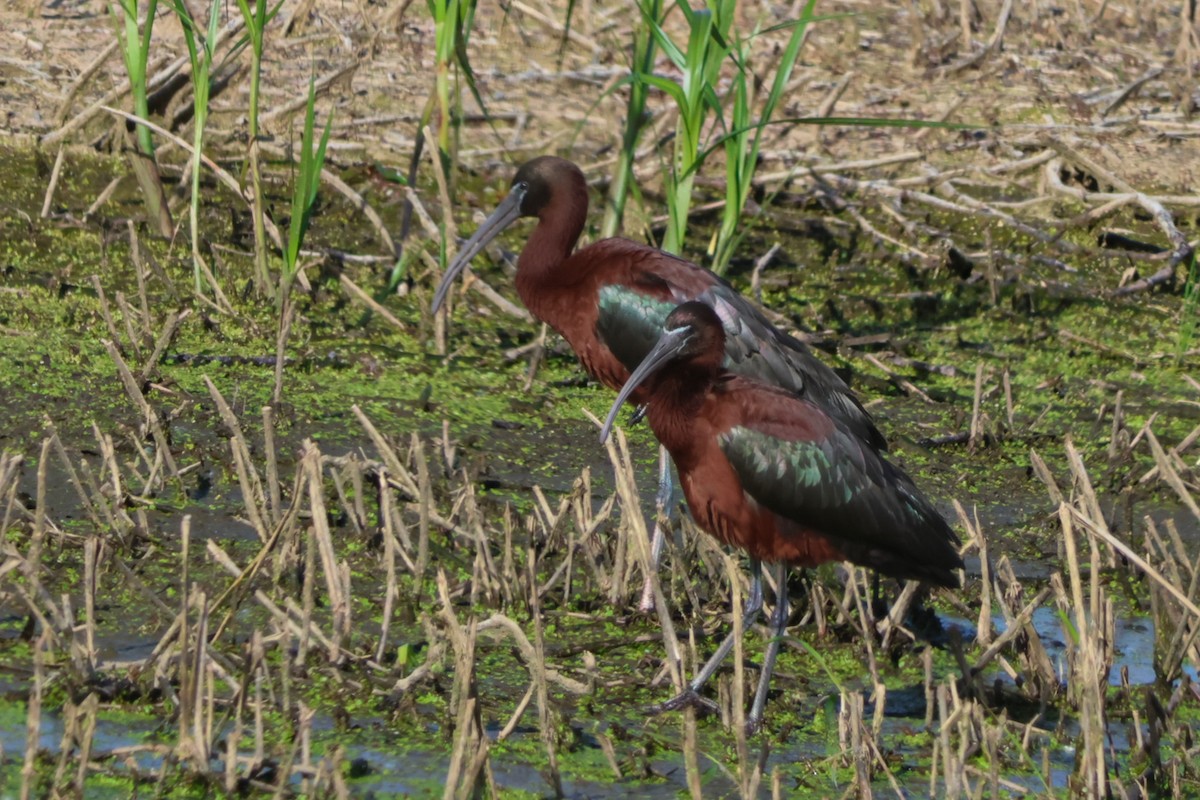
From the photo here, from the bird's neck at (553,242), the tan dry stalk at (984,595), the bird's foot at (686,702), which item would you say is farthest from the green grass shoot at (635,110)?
the bird's foot at (686,702)

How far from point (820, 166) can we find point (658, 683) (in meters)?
4.61

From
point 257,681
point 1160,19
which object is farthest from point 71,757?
point 1160,19

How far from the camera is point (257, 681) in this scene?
3826mm

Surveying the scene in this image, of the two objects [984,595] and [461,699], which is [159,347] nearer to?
[461,699]

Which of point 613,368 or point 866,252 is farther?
point 866,252

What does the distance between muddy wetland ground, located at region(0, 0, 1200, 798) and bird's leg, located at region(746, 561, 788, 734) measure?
0.28ft

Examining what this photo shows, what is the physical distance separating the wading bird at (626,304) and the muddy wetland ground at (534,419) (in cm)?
28

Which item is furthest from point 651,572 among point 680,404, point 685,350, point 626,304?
point 626,304

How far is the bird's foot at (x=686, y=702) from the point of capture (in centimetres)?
455

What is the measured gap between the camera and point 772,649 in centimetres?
458

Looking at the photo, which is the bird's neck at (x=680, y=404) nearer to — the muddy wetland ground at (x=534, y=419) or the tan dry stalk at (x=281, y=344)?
the muddy wetland ground at (x=534, y=419)

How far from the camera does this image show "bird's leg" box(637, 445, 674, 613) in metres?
5.14

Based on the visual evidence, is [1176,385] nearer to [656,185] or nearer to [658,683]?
[656,185]

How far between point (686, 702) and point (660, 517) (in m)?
0.75
